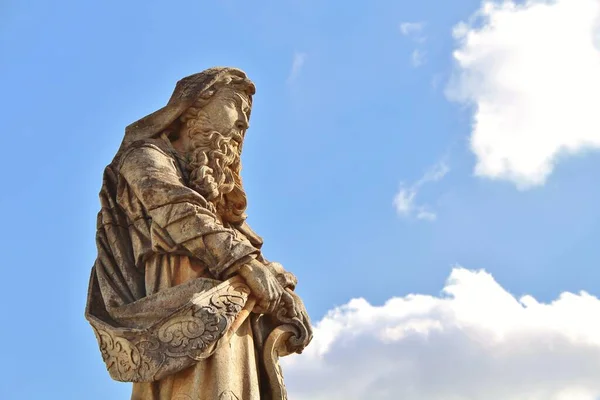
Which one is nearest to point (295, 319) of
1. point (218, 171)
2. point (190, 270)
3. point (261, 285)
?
point (261, 285)

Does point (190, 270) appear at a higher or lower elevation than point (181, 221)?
lower

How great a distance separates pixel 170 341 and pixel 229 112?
2.60 meters

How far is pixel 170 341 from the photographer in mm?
8711

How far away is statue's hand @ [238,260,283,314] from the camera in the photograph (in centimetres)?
920

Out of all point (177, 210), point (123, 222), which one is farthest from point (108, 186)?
point (177, 210)

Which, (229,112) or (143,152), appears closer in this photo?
(143,152)

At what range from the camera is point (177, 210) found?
30.2ft

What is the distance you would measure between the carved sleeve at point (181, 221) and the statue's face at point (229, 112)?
0.90m

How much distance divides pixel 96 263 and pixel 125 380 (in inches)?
54.7

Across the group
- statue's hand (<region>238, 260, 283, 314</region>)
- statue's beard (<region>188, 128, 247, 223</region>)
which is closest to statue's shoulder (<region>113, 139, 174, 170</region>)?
statue's beard (<region>188, 128, 247, 223</region>)

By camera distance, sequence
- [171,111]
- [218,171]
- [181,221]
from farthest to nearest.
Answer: [171,111], [218,171], [181,221]

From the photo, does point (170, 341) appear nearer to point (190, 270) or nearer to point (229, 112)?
point (190, 270)

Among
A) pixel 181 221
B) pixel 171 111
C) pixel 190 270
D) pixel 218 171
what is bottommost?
pixel 190 270

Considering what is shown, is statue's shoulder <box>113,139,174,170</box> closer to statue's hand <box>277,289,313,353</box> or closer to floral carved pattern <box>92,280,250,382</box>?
floral carved pattern <box>92,280,250,382</box>
